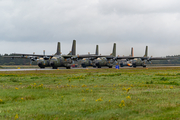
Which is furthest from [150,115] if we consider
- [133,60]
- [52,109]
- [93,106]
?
[133,60]

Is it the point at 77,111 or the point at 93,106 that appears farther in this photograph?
the point at 93,106

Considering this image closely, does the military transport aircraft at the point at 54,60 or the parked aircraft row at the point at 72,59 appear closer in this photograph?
the military transport aircraft at the point at 54,60

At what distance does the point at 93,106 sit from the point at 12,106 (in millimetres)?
4372

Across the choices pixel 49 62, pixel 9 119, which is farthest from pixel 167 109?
pixel 49 62

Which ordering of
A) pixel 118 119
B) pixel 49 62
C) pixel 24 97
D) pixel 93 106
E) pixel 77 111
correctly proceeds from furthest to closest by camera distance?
pixel 49 62 → pixel 24 97 → pixel 93 106 → pixel 77 111 → pixel 118 119

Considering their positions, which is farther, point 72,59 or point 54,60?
point 72,59

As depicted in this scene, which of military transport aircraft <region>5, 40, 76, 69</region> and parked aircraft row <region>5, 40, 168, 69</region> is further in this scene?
parked aircraft row <region>5, 40, 168, 69</region>

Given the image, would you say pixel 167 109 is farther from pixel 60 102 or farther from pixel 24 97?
pixel 24 97

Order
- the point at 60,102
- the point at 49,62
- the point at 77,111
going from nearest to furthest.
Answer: the point at 77,111 → the point at 60,102 → the point at 49,62

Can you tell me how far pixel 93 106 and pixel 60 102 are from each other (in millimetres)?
2256

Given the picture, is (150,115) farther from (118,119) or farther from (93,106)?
(93,106)

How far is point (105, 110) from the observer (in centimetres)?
1064

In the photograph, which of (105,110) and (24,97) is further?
(24,97)

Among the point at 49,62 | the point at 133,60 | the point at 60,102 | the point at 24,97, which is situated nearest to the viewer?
the point at 60,102
